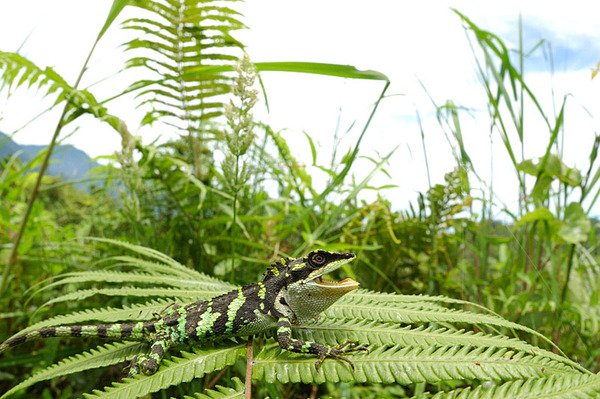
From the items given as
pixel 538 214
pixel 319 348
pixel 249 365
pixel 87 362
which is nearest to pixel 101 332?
pixel 87 362

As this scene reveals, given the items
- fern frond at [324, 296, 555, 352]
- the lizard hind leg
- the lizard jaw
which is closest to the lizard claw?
fern frond at [324, 296, 555, 352]

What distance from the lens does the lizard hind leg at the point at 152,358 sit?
2.00 metres

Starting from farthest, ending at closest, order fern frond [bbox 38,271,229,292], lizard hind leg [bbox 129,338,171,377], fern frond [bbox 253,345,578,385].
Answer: fern frond [bbox 38,271,229,292] → lizard hind leg [bbox 129,338,171,377] → fern frond [bbox 253,345,578,385]

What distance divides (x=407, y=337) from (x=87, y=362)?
4.34ft

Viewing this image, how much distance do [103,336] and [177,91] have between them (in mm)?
2411

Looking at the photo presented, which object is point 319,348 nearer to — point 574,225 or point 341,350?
point 341,350

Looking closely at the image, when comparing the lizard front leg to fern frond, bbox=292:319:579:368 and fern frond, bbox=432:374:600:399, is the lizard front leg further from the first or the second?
fern frond, bbox=432:374:600:399

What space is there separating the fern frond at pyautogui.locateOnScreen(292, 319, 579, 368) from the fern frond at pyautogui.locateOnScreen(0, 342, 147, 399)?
788mm

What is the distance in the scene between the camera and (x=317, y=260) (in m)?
2.33

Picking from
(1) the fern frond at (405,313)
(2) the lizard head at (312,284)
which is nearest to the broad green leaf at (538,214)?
(1) the fern frond at (405,313)

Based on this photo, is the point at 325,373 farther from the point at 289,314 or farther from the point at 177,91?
the point at 177,91

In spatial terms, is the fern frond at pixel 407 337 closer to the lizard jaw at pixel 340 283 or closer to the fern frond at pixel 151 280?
the lizard jaw at pixel 340 283

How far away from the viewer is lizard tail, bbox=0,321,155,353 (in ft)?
7.86

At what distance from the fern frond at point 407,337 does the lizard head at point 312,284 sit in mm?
112
